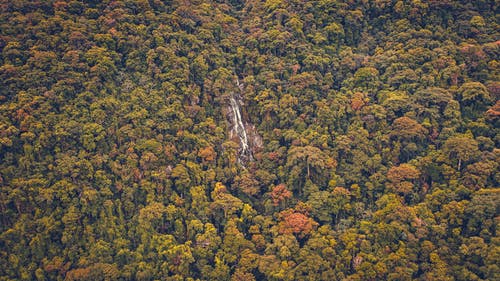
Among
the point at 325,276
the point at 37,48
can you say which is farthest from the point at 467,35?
the point at 37,48

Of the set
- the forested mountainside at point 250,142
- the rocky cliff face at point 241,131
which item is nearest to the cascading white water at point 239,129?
the rocky cliff face at point 241,131

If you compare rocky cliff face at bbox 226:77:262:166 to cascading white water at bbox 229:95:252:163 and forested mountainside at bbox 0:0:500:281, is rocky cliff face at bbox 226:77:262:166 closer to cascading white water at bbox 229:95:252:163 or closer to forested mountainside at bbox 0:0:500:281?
cascading white water at bbox 229:95:252:163

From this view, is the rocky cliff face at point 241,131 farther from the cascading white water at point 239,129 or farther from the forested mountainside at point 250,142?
the forested mountainside at point 250,142

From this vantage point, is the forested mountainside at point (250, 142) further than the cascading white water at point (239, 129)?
No

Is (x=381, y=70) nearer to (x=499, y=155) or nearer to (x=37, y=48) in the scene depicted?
(x=499, y=155)

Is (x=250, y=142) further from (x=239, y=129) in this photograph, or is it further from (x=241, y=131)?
(x=239, y=129)
